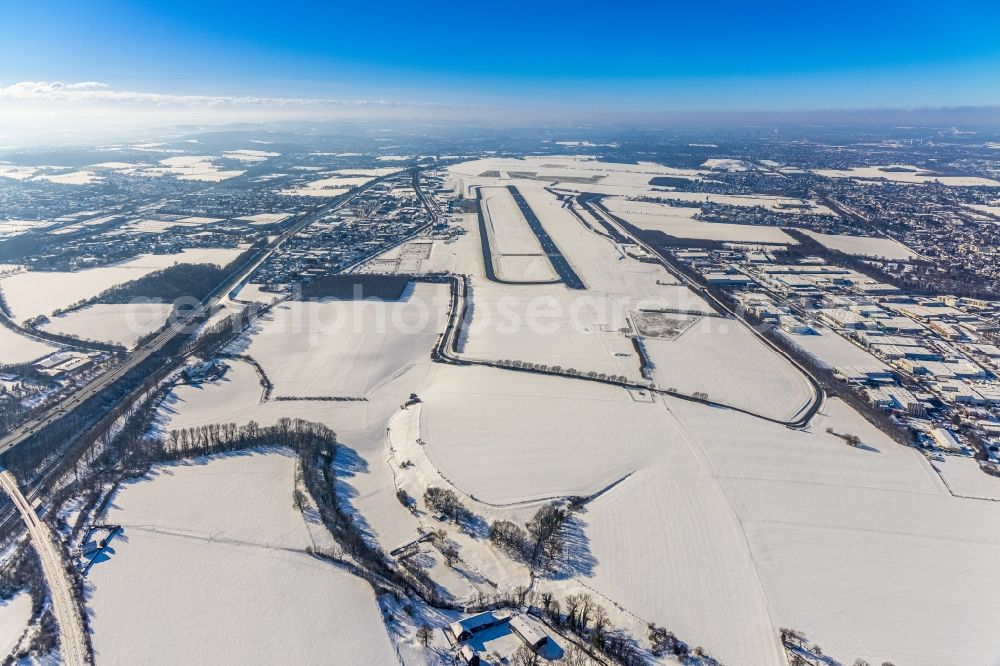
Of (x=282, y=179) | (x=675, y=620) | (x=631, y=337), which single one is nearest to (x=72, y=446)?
(x=675, y=620)

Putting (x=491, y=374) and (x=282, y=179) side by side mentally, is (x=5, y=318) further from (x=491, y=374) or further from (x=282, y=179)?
(x=282, y=179)

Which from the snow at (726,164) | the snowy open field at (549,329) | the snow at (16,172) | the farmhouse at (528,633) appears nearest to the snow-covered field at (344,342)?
the snowy open field at (549,329)

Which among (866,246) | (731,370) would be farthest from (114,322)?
(866,246)

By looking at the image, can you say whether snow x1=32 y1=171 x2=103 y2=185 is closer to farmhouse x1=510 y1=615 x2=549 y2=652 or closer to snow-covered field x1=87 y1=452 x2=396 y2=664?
snow-covered field x1=87 y1=452 x2=396 y2=664

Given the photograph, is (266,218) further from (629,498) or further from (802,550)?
(802,550)

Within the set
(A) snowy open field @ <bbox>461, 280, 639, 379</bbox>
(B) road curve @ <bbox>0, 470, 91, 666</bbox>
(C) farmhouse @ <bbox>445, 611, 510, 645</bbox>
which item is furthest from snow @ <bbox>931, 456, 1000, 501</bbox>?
(B) road curve @ <bbox>0, 470, 91, 666</bbox>
